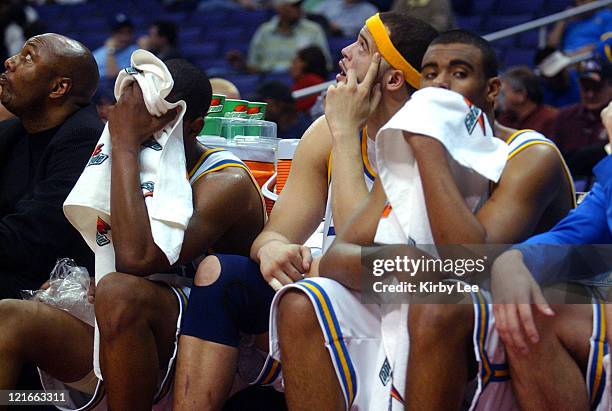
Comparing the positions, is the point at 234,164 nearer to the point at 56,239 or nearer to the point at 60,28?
the point at 56,239

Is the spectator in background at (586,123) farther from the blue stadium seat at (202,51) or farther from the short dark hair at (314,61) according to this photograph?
the blue stadium seat at (202,51)

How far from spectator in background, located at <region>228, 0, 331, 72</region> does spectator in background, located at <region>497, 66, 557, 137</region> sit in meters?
2.92

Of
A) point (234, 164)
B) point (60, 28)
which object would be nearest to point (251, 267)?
point (234, 164)

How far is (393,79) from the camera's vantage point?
3.21 meters

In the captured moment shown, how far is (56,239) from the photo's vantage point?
137 inches

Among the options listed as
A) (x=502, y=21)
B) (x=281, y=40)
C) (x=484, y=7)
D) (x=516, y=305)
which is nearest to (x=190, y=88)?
(x=516, y=305)

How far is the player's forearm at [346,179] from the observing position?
9.72 feet

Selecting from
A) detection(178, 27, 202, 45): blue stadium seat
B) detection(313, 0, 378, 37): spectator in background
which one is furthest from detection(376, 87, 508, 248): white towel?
detection(178, 27, 202, 45): blue stadium seat

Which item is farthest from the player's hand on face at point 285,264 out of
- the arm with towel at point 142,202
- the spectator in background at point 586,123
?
the spectator in background at point 586,123

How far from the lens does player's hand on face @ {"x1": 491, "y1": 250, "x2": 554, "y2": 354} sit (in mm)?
2357

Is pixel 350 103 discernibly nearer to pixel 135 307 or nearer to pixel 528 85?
pixel 135 307

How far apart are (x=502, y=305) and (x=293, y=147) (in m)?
1.47

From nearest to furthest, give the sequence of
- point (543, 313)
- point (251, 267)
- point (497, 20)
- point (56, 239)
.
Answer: point (543, 313)
point (251, 267)
point (56, 239)
point (497, 20)

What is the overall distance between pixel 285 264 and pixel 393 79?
75 cm
